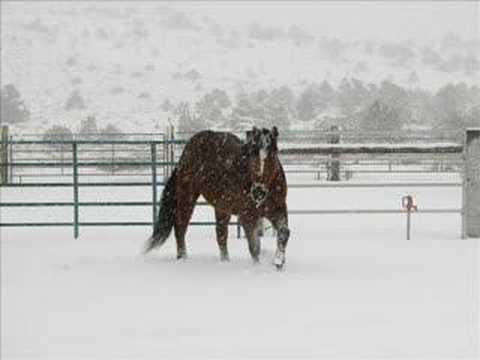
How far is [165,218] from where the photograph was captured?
24.1 feet

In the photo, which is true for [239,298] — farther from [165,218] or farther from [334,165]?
[334,165]

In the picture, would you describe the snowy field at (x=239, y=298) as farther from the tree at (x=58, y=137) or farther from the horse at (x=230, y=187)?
the tree at (x=58, y=137)

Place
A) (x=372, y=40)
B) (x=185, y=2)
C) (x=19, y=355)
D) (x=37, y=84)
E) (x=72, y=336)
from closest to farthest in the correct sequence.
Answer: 1. (x=19, y=355)
2. (x=72, y=336)
3. (x=37, y=84)
4. (x=372, y=40)
5. (x=185, y=2)

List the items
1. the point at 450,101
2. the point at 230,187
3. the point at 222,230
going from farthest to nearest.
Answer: the point at 450,101
the point at 222,230
the point at 230,187

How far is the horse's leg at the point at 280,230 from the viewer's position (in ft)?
21.6

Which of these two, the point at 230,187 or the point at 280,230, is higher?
the point at 230,187

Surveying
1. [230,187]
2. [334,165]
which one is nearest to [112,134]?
[334,165]

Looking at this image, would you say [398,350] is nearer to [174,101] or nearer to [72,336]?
[72,336]

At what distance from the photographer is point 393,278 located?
6.32 meters

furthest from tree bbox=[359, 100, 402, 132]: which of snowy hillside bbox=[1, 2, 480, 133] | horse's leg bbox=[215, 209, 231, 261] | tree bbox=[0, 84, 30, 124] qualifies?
horse's leg bbox=[215, 209, 231, 261]

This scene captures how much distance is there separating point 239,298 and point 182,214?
188cm

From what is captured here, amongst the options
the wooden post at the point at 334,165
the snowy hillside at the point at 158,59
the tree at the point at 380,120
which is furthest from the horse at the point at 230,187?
the snowy hillside at the point at 158,59

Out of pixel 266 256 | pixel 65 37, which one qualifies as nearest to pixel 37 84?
pixel 65 37

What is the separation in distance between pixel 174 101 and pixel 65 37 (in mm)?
24506
